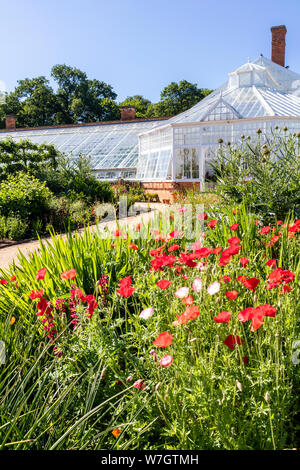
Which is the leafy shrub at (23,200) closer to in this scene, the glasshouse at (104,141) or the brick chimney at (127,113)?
the glasshouse at (104,141)

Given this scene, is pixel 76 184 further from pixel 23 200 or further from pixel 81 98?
pixel 81 98

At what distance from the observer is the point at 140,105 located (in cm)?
4138

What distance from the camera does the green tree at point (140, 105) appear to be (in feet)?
127

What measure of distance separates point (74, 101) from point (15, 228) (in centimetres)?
3451

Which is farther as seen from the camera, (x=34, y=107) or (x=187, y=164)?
(x=34, y=107)

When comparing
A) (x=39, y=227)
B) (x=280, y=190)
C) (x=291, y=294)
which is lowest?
(x=39, y=227)

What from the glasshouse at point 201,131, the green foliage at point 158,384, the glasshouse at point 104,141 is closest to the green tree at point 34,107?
the glasshouse at point 104,141

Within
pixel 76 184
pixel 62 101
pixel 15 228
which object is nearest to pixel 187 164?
pixel 76 184

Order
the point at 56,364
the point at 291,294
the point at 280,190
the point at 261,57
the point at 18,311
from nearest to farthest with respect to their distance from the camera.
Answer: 1. the point at 56,364
2. the point at 291,294
3. the point at 18,311
4. the point at 280,190
5. the point at 261,57

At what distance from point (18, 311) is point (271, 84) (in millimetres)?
18983

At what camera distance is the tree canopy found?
37.8 meters

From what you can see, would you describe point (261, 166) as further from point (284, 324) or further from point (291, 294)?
point (284, 324)
